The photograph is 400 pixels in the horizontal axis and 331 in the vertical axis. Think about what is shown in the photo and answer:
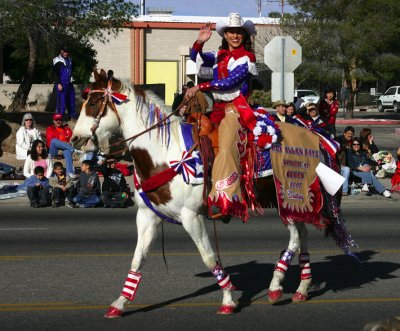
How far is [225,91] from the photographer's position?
873 cm

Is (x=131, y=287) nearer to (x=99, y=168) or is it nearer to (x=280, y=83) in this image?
(x=99, y=168)

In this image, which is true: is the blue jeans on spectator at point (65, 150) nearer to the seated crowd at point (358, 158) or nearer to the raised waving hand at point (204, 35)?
the seated crowd at point (358, 158)

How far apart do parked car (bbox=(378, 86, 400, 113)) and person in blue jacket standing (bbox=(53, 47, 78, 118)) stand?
1615 inches

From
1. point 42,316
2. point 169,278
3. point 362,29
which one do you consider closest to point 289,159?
point 169,278

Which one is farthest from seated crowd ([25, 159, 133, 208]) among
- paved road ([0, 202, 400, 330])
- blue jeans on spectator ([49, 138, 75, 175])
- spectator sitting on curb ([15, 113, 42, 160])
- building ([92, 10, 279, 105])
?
building ([92, 10, 279, 105])

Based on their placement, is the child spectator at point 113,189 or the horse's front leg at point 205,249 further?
the child spectator at point 113,189

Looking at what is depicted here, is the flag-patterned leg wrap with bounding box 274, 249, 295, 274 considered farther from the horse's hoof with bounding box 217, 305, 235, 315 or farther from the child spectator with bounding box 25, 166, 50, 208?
the child spectator with bounding box 25, 166, 50, 208

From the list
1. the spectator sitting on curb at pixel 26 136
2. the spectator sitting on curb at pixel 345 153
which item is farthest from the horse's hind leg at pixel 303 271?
the spectator sitting on curb at pixel 26 136

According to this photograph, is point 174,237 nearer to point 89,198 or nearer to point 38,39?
point 89,198

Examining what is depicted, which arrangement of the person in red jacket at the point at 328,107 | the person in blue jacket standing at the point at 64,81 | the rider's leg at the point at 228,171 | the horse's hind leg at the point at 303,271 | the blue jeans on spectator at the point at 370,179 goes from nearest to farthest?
1. the rider's leg at the point at 228,171
2. the horse's hind leg at the point at 303,271
3. the blue jeans on spectator at the point at 370,179
4. the person in red jacket at the point at 328,107
5. the person in blue jacket standing at the point at 64,81

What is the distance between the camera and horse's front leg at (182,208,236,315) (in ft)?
27.2

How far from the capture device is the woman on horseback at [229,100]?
8.47 meters

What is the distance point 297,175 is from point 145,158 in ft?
5.16

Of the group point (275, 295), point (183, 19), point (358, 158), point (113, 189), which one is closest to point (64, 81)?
point (113, 189)
